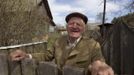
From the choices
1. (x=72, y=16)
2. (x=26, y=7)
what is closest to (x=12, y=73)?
(x=72, y=16)

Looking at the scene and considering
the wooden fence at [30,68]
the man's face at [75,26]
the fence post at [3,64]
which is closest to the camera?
the wooden fence at [30,68]

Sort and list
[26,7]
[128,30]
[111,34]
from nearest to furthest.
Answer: [128,30]
[111,34]
[26,7]

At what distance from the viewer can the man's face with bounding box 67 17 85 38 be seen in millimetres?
2844

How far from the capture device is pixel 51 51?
2885mm

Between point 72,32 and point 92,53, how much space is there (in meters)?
0.41

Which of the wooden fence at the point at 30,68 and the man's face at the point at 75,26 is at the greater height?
the man's face at the point at 75,26

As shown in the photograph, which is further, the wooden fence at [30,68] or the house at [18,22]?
the house at [18,22]

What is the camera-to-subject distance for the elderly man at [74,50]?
98.5 inches

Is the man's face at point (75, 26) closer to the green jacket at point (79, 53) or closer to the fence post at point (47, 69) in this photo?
the green jacket at point (79, 53)

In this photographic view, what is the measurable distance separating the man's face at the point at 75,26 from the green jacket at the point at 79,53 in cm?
10

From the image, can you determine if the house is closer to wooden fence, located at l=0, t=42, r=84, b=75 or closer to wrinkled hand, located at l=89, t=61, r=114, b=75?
wooden fence, located at l=0, t=42, r=84, b=75

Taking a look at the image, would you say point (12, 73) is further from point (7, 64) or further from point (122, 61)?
point (122, 61)

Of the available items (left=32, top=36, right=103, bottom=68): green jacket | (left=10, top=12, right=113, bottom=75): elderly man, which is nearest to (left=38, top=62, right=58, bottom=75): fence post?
(left=10, top=12, right=113, bottom=75): elderly man

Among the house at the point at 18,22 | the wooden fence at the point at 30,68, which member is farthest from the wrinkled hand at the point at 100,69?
the house at the point at 18,22
